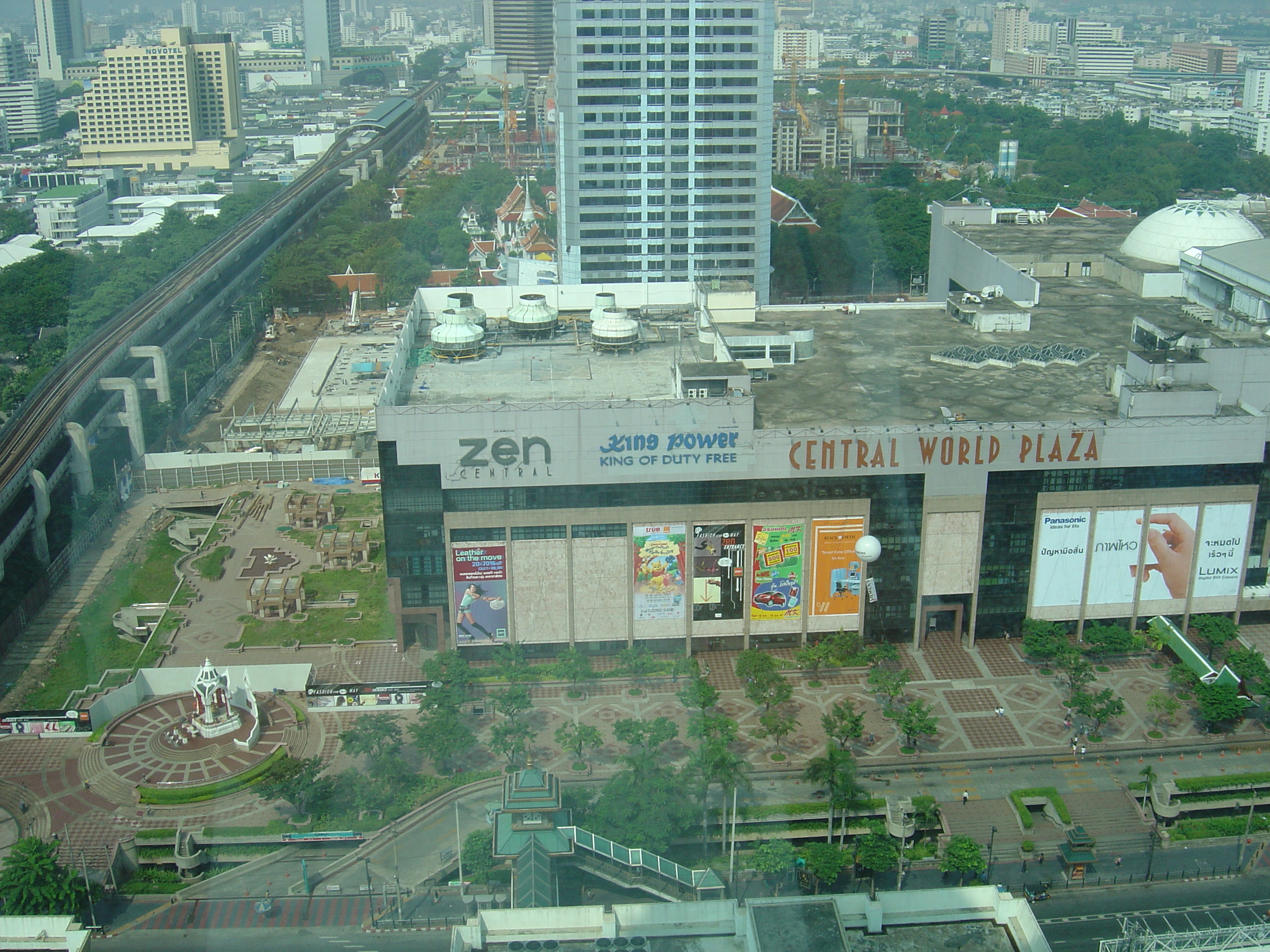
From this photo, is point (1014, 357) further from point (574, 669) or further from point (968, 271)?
→ point (574, 669)

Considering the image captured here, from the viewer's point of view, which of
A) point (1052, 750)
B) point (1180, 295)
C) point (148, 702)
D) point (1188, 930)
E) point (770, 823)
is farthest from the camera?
point (1180, 295)

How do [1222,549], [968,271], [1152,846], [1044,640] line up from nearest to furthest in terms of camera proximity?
[1152,846] → [1044,640] → [1222,549] → [968,271]

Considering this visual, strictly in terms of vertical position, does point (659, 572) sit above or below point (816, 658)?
above

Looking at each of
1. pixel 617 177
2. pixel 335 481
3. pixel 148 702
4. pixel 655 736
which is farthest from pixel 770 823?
pixel 617 177

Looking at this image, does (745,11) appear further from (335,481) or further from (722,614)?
(722,614)

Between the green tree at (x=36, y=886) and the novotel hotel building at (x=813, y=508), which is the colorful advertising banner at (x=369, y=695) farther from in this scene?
the green tree at (x=36, y=886)

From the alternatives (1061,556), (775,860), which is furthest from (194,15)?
(775,860)
